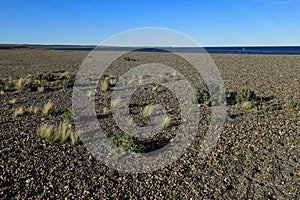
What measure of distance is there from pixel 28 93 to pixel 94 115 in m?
5.52

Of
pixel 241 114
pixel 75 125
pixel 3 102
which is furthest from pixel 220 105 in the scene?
pixel 3 102

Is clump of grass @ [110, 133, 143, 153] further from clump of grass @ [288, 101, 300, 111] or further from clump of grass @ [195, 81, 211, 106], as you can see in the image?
clump of grass @ [288, 101, 300, 111]

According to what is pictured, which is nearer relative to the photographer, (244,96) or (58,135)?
(58,135)

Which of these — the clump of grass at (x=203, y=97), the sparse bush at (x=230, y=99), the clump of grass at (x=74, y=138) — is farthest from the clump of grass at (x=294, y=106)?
the clump of grass at (x=74, y=138)

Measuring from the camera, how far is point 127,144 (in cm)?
670

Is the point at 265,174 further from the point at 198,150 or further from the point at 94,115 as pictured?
the point at 94,115

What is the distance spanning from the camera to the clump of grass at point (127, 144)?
6525mm

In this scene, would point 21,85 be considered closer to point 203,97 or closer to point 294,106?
point 203,97

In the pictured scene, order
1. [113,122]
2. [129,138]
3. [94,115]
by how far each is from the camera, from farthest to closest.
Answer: [94,115]
[113,122]
[129,138]

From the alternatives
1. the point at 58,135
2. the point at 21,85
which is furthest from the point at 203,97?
the point at 21,85

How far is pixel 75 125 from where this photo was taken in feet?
27.3

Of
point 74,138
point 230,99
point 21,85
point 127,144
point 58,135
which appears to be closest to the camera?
point 127,144

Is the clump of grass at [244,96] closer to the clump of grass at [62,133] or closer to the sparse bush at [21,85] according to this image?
the clump of grass at [62,133]

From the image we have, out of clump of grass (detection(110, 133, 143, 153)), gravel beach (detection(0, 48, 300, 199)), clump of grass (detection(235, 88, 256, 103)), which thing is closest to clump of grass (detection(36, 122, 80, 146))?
gravel beach (detection(0, 48, 300, 199))
